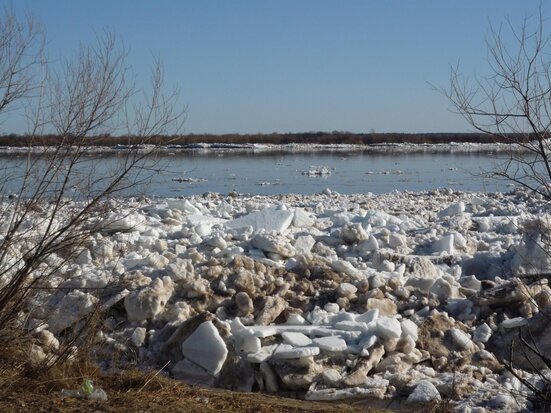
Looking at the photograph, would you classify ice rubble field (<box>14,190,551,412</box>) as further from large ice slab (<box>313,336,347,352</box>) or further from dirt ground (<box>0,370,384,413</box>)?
dirt ground (<box>0,370,384,413</box>)

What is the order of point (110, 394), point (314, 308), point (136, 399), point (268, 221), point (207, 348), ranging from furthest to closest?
point (268, 221)
point (314, 308)
point (207, 348)
point (110, 394)
point (136, 399)

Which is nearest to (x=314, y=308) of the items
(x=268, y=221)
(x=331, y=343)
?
(x=331, y=343)

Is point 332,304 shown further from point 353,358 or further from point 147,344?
point 147,344

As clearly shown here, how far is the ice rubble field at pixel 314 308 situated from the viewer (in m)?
5.57

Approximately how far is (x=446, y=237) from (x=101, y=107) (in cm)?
574

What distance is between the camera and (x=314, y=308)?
685cm

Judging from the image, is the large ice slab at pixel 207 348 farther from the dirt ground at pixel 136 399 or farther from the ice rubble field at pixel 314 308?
the dirt ground at pixel 136 399

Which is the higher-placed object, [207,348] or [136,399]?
[136,399]

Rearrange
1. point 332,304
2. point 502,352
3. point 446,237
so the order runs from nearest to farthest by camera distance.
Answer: point 502,352, point 332,304, point 446,237

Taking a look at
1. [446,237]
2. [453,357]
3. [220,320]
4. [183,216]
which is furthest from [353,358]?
[183,216]

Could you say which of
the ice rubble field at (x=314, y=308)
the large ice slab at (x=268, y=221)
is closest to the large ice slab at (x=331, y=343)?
the ice rubble field at (x=314, y=308)

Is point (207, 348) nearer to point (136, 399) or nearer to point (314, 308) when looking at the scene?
point (314, 308)

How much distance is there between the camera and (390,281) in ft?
23.8

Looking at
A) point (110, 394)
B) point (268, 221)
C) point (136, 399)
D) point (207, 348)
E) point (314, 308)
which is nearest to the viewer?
point (136, 399)
